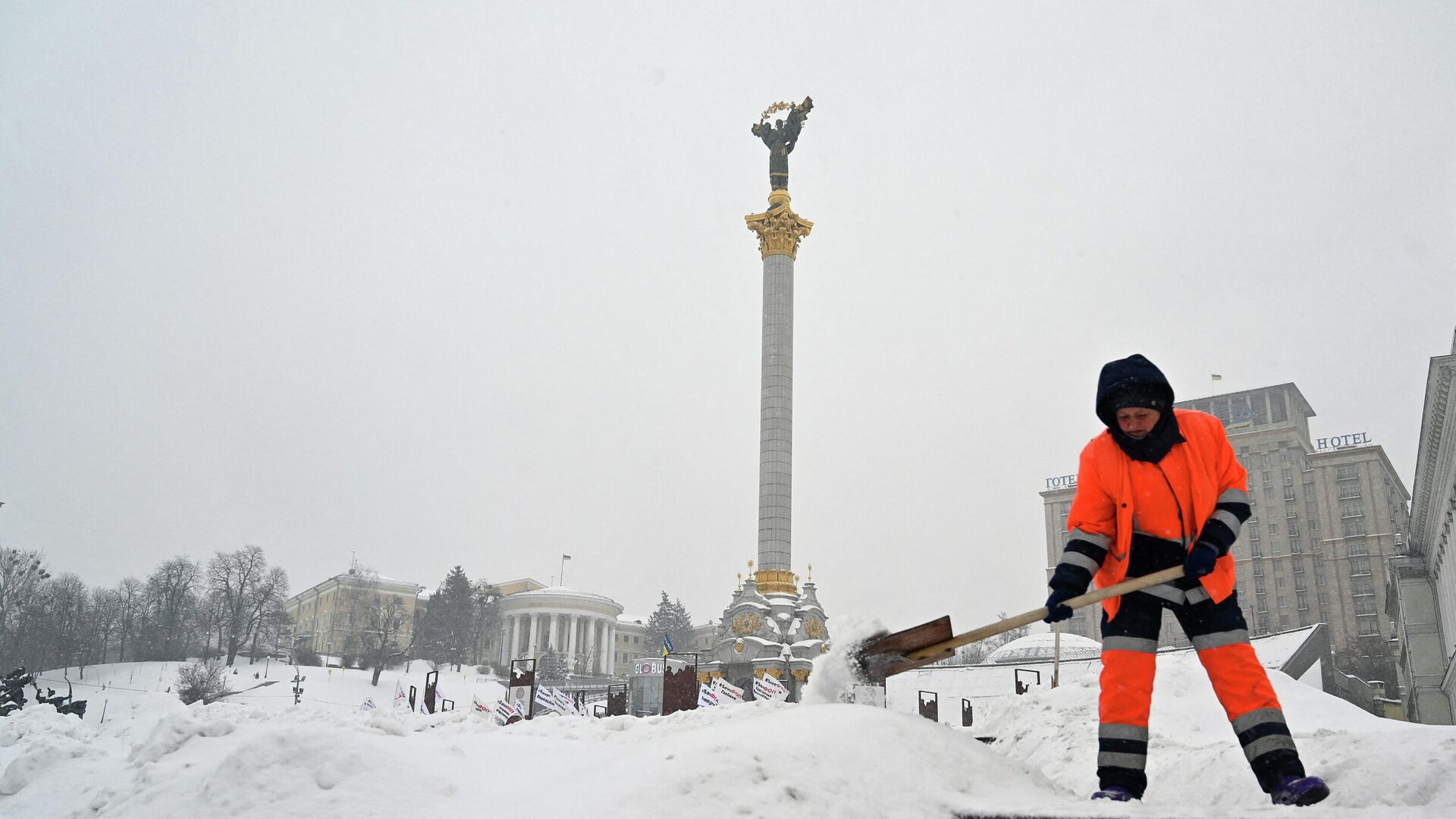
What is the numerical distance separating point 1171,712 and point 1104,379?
4101 millimetres

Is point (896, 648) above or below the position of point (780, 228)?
below

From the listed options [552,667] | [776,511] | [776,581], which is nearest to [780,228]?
[776,511]

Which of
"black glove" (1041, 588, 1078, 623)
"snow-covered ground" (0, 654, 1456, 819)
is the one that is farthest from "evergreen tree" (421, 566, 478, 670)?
"black glove" (1041, 588, 1078, 623)

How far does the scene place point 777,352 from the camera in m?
35.9

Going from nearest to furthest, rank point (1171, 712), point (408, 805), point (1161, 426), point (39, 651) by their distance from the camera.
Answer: point (408, 805)
point (1161, 426)
point (1171, 712)
point (39, 651)

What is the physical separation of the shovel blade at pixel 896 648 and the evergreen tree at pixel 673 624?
72.1m

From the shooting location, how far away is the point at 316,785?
3.82 meters

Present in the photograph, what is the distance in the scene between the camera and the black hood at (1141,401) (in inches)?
166

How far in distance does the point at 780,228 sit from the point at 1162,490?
3378cm

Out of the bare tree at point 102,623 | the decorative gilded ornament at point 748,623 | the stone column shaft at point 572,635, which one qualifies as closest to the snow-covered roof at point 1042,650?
the decorative gilded ornament at point 748,623

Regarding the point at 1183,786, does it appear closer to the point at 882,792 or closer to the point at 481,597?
the point at 882,792

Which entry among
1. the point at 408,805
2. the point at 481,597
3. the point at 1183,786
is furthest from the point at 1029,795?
the point at 481,597

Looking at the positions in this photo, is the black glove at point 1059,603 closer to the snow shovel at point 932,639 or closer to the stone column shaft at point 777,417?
the snow shovel at point 932,639

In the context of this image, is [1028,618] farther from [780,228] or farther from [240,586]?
[240,586]
